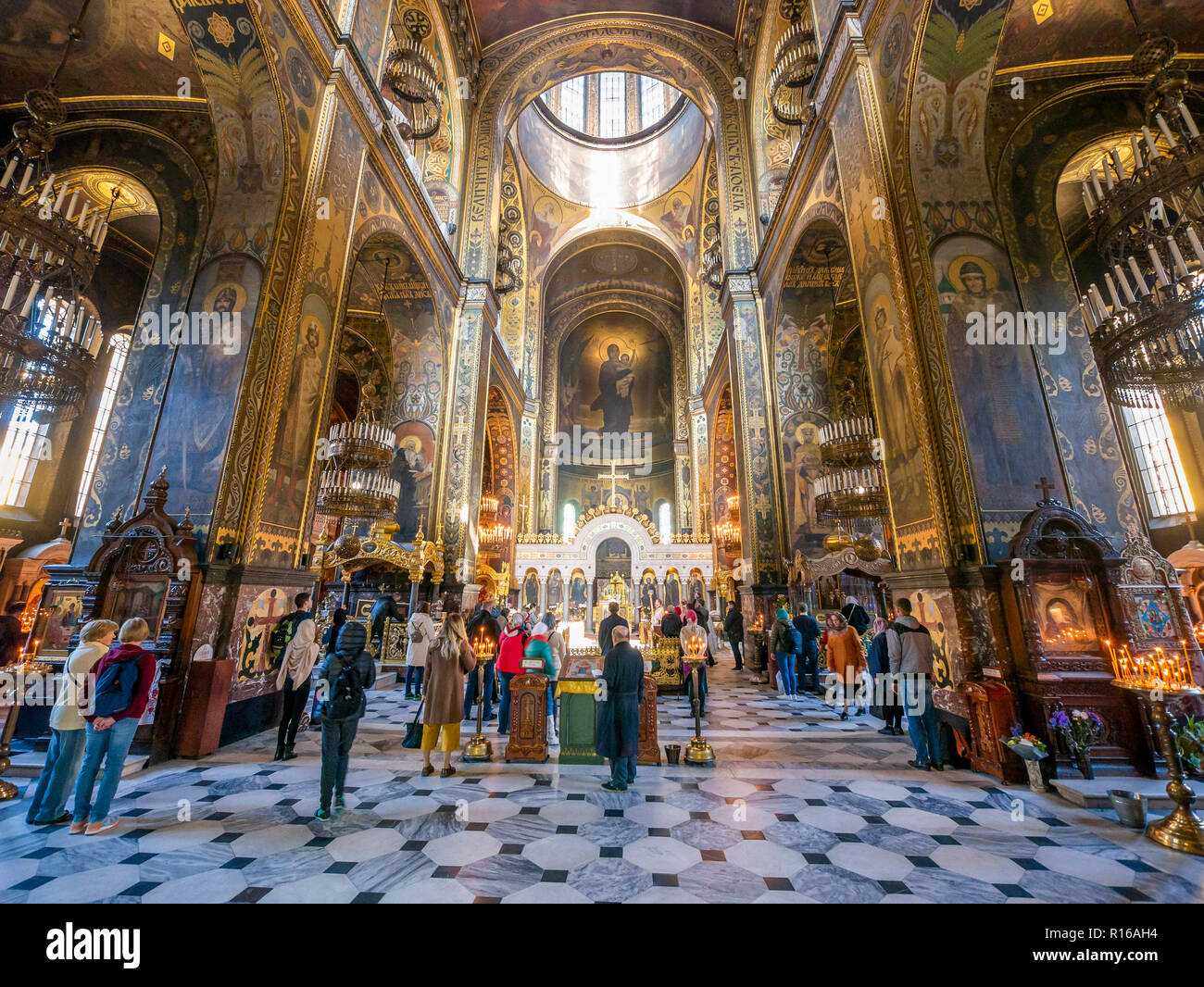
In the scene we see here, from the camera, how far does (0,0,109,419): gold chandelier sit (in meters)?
5.12

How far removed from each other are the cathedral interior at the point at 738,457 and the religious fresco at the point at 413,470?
83 millimetres

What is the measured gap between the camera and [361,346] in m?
13.6

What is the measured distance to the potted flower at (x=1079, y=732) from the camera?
416cm

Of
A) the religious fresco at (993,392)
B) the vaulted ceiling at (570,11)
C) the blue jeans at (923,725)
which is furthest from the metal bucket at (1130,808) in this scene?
the vaulted ceiling at (570,11)

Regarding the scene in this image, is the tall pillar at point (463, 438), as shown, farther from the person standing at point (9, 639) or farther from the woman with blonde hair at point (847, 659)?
the woman with blonde hair at point (847, 659)

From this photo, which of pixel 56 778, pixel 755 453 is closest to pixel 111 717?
pixel 56 778

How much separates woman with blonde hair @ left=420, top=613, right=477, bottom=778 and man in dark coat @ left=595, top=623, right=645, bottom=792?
135 cm

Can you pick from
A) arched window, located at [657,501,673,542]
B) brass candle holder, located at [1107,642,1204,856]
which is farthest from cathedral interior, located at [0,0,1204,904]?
arched window, located at [657,501,673,542]

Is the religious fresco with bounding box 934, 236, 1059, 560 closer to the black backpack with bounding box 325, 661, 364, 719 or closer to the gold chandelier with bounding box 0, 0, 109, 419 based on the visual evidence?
the black backpack with bounding box 325, 661, 364, 719

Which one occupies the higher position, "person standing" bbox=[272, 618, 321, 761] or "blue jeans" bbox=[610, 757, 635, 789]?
"person standing" bbox=[272, 618, 321, 761]

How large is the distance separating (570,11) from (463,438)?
47.5ft

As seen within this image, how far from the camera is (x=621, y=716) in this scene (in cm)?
430
